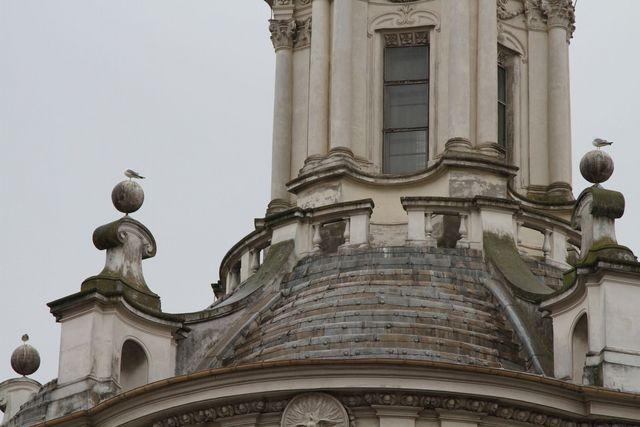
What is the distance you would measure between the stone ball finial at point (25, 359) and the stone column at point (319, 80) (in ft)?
17.2

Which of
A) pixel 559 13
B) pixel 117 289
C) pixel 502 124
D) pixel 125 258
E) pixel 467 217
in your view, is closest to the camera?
pixel 117 289

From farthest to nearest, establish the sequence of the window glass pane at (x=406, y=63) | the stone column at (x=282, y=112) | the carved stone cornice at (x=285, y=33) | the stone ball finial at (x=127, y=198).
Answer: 1. the carved stone cornice at (x=285, y=33)
2. the stone column at (x=282, y=112)
3. the window glass pane at (x=406, y=63)
4. the stone ball finial at (x=127, y=198)

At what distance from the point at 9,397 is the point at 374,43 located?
806 cm

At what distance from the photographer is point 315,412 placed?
33656 millimetres

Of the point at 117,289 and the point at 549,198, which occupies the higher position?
the point at 549,198

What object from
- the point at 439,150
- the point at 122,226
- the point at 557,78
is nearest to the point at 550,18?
the point at 557,78

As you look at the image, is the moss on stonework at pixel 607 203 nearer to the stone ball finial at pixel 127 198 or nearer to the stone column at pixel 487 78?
the stone column at pixel 487 78

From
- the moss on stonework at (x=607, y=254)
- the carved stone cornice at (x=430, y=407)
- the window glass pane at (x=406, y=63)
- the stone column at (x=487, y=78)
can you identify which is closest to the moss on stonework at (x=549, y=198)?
the stone column at (x=487, y=78)

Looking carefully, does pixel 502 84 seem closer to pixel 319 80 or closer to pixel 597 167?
pixel 319 80

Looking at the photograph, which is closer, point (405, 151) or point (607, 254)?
point (607, 254)

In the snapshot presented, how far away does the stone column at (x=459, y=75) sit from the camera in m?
40.1

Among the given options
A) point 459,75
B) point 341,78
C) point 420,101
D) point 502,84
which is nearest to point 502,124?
point 502,84

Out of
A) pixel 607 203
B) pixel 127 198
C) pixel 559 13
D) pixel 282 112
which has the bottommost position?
pixel 607 203

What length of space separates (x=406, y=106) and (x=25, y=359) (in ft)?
23.6
